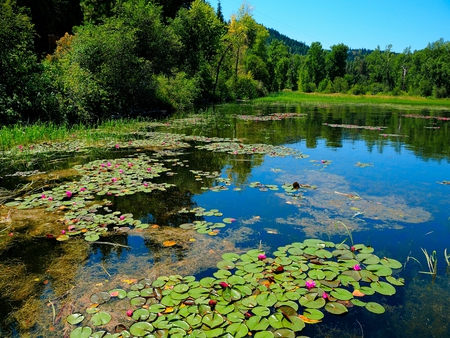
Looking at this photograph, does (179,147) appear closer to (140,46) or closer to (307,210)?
(307,210)

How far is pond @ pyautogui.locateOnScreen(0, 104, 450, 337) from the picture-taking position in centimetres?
212

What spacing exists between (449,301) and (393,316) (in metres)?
0.53

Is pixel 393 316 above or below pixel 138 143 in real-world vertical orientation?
below

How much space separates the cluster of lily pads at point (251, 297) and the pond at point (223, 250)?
1cm

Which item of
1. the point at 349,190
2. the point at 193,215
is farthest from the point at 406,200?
the point at 193,215

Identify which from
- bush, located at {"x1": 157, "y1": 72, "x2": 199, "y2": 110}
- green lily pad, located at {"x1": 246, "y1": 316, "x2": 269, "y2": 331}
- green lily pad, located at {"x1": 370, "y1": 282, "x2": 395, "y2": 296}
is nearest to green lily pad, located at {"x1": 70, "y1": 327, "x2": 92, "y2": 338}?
green lily pad, located at {"x1": 246, "y1": 316, "x2": 269, "y2": 331}

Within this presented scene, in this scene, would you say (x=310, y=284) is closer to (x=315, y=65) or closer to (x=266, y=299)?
(x=266, y=299)

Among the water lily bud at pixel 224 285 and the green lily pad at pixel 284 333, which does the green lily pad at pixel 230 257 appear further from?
the green lily pad at pixel 284 333

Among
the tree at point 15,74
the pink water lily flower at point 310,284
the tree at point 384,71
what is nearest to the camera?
the pink water lily flower at point 310,284

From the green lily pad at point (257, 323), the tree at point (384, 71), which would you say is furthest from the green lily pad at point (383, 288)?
the tree at point (384, 71)

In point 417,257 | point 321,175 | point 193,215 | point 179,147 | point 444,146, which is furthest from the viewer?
point 444,146

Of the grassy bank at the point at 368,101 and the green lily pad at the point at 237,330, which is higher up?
the grassy bank at the point at 368,101

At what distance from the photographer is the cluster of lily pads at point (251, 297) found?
79.3 inches

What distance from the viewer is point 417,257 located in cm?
299
